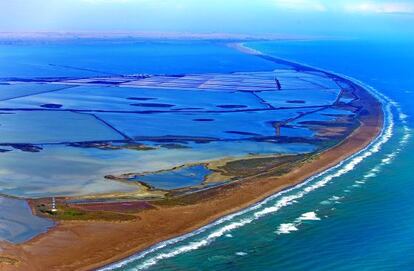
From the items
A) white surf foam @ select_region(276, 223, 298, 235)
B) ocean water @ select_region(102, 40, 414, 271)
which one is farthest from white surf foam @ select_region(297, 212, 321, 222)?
white surf foam @ select_region(276, 223, 298, 235)

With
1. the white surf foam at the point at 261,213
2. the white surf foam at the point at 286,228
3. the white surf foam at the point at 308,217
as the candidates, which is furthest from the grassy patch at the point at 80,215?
the white surf foam at the point at 308,217

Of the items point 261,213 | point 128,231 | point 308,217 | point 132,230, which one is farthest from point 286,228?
point 128,231

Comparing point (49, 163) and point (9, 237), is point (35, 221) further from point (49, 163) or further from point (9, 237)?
point (49, 163)

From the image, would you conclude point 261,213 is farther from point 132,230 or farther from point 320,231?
point 132,230

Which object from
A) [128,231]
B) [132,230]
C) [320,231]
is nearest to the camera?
[128,231]

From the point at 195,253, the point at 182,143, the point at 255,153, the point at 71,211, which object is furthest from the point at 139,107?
the point at 195,253

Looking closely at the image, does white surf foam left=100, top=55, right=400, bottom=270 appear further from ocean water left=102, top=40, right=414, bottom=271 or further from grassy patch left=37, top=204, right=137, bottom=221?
grassy patch left=37, top=204, right=137, bottom=221
